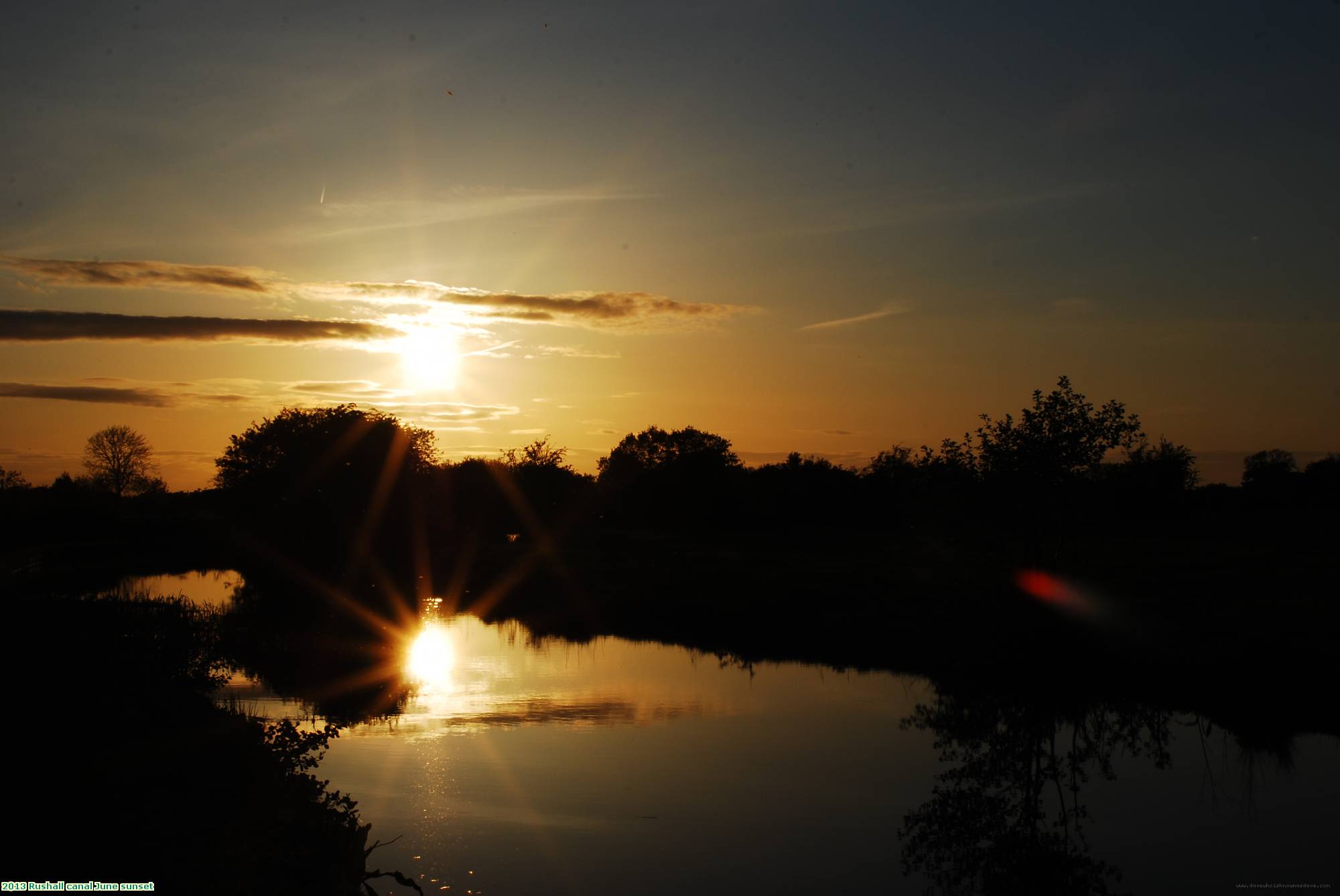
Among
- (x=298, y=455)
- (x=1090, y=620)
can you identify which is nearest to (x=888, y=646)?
(x=1090, y=620)

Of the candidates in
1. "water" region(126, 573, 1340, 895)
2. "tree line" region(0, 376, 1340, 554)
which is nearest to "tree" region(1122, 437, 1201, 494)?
"tree line" region(0, 376, 1340, 554)

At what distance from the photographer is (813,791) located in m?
18.7

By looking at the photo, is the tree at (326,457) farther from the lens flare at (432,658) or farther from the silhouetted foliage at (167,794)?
the silhouetted foliage at (167,794)

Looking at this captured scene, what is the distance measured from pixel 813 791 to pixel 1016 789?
4245mm

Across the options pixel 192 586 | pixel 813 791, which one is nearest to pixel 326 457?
pixel 192 586

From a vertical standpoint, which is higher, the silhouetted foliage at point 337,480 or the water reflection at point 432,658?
the silhouetted foliage at point 337,480

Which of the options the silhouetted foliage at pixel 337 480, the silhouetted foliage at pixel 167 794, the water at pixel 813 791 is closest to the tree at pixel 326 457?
the silhouetted foliage at pixel 337 480

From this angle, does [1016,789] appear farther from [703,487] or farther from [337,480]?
[703,487]

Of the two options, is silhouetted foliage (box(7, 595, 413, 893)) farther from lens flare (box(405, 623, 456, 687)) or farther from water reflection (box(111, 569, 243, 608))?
water reflection (box(111, 569, 243, 608))

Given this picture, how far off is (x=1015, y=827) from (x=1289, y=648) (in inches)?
511

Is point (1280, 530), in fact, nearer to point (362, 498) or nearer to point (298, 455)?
point (362, 498)

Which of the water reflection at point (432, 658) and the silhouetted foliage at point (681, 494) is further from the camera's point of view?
the silhouetted foliage at point (681, 494)

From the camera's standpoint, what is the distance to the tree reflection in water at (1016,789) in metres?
14.9

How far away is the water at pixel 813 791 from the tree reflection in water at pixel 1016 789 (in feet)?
0.21
